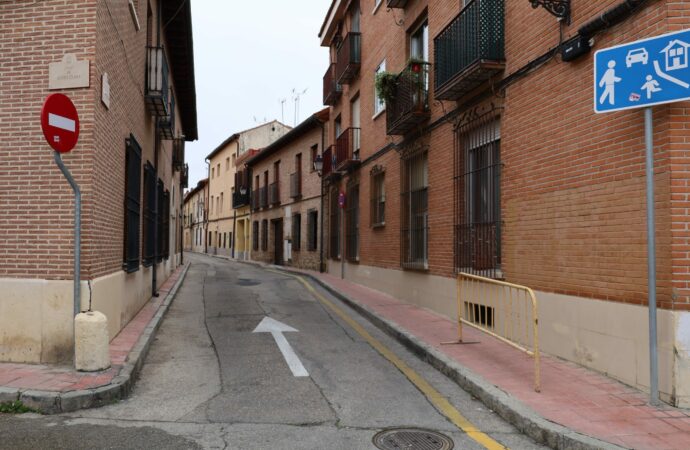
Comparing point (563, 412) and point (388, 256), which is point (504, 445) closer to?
point (563, 412)

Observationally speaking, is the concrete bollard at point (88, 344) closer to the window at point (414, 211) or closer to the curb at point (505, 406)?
the curb at point (505, 406)

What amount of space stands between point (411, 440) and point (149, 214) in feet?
30.5

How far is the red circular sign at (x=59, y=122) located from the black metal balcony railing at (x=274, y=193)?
21698mm

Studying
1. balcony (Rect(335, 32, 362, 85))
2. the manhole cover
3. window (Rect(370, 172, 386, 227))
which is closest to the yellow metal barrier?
the manhole cover

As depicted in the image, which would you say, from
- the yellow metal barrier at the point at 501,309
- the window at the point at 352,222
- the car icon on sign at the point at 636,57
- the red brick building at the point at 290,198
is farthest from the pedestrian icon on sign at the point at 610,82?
the red brick building at the point at 290,198

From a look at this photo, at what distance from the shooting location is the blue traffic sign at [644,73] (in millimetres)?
4410

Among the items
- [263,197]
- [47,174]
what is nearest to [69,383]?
[47,174]

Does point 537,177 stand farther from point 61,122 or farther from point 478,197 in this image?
point 61,122

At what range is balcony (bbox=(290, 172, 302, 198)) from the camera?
23.8m

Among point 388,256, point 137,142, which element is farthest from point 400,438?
point 388,256

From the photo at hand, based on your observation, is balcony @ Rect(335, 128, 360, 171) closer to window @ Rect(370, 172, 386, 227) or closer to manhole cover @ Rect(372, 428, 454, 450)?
window @ Rect(370, 172, 386, 227)

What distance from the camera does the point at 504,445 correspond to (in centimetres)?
404

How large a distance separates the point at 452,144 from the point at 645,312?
16.9 feet

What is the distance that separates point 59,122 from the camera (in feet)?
17.3
